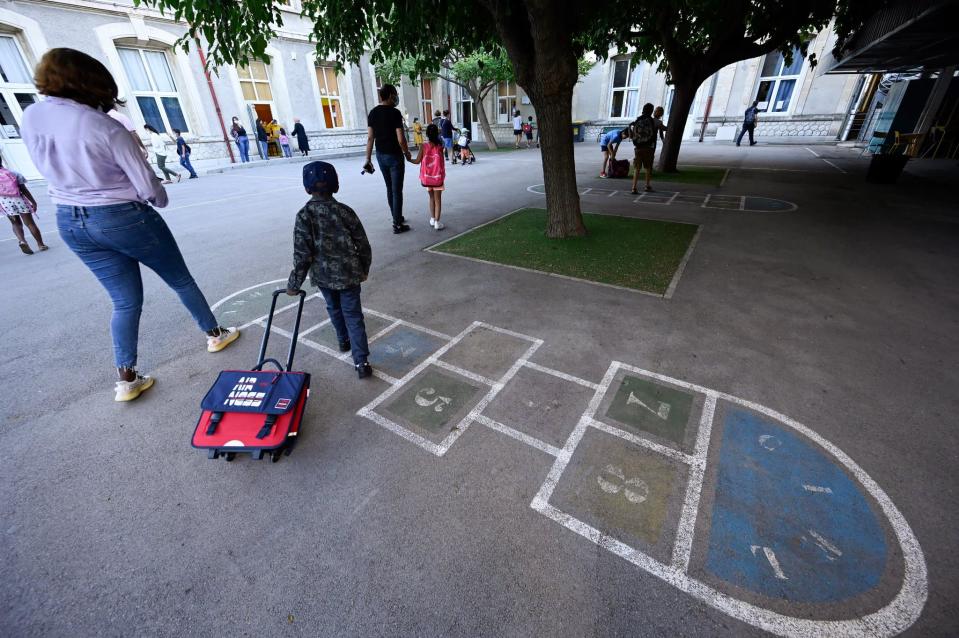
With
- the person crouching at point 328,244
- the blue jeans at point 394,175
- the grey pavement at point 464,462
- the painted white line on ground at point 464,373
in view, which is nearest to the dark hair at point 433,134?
the blue jeans at point 394,175

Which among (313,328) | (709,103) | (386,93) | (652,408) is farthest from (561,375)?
(709,103)

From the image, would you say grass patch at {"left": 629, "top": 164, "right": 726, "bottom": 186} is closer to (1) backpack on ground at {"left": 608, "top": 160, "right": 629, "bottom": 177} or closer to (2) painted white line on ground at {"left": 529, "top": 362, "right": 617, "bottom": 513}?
(1) backpack on ground at {"left": 608, "top": 160, "right": 629, "bottom": 177}

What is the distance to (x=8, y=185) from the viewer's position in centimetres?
662

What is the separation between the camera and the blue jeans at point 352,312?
11.0 ft

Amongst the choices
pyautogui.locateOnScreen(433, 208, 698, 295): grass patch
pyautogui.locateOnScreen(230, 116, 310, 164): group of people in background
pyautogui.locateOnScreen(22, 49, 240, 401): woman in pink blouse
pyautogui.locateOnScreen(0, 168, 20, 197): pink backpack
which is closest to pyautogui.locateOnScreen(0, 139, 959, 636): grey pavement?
pyautogui.locateOnScreen(433, 208, 698, 295): grass patch

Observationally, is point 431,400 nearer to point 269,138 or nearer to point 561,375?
point 561,375

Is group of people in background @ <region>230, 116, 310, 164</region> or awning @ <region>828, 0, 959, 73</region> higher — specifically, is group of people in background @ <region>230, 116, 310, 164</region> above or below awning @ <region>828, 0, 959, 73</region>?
below

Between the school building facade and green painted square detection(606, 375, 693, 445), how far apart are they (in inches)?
539

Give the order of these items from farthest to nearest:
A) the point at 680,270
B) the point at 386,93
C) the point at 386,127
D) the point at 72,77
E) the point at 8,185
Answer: the point at 386,127
the point at 8,185
the point at 386,93
the point at 680,270
the point at 72,77

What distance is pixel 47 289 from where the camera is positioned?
18.5 ft

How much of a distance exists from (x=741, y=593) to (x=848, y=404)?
213 cm

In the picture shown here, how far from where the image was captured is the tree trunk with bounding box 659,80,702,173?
12.5 metres

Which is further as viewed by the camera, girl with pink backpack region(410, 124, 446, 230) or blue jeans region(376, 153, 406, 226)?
girl with pink backpack region(410, 124, 446, 230)

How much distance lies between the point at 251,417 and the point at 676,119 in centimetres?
1497
